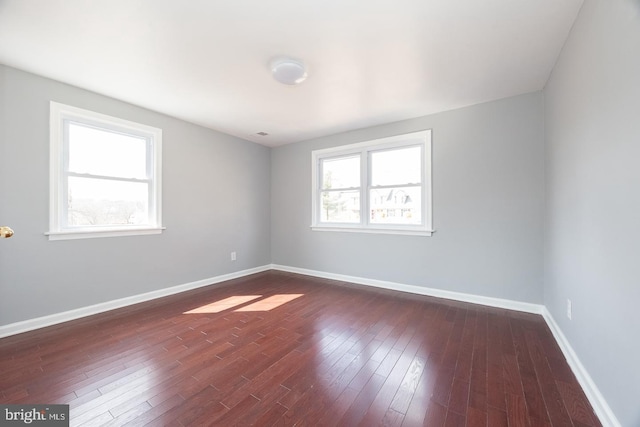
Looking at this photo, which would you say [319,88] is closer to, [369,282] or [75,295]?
[369,282]

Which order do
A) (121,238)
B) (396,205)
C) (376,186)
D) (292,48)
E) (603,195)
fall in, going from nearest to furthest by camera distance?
(603,195) < (292,48) < (121,238) < (396,205) < (376,186)

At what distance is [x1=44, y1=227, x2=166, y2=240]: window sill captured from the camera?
2.57 m

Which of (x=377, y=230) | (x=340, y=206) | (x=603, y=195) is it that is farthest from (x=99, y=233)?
(x=603, y=195)

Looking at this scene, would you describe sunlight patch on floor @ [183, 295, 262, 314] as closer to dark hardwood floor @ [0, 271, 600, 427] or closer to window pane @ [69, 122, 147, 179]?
dark hardwood floor @ [0, 271, 600, 427]

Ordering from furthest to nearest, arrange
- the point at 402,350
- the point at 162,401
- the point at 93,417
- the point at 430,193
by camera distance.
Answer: the point at 430,193, the point at 402,350, the point at 162,401, the point at 93,417

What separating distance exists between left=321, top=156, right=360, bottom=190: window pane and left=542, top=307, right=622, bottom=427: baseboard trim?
2886mm

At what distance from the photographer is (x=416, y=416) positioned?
1.40m

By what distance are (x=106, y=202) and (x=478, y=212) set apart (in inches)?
175

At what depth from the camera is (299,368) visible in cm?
184

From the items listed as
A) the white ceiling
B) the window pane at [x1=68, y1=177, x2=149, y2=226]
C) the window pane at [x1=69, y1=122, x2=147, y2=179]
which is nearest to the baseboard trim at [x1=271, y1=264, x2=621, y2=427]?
the white ceiling

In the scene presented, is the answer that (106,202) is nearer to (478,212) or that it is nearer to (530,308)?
(478,212)

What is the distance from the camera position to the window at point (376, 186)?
353cm

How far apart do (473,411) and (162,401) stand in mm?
1796

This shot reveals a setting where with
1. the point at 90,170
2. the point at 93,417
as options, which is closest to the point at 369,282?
the point at 93,417
